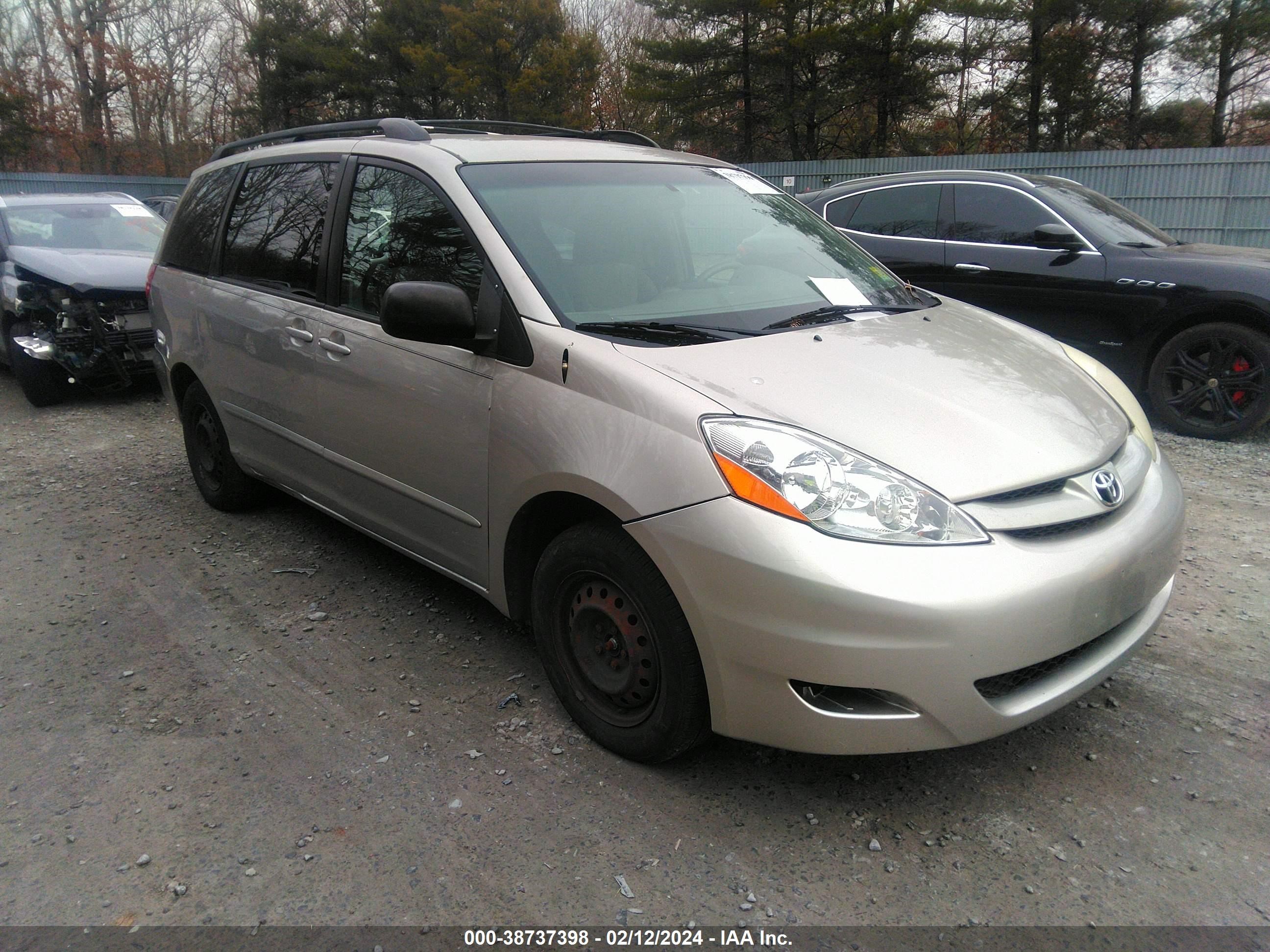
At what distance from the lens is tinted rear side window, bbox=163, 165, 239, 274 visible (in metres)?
4.56

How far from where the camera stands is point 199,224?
15.5 feet

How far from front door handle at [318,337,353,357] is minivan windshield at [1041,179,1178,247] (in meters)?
5.27

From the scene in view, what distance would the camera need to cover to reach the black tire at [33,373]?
7.47 m

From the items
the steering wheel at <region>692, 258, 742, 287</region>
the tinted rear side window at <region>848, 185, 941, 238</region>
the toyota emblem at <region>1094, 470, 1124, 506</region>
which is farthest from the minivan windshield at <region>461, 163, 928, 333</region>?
the tinted rear side window at <region>848, 185, 941, 238</region>

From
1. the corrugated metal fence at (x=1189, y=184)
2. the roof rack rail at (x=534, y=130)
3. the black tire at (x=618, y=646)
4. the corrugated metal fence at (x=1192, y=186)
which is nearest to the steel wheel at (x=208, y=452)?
the roof rack rail at (x=534, y=130)

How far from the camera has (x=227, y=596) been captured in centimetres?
398

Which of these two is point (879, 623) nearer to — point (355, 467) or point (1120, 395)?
point (1120, 395)

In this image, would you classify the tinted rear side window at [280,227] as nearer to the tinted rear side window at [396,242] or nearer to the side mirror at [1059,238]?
the tinted rear side window at [396,242]

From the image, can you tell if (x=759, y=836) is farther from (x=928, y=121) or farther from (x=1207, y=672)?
(x=928, y=121)

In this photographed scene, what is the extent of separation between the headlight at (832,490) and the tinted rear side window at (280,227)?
7.18 feet

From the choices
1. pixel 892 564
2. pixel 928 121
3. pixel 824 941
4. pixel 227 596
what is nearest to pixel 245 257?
pixel 227 596

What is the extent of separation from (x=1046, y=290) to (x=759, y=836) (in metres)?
5.29

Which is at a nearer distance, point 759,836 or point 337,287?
point 759,836

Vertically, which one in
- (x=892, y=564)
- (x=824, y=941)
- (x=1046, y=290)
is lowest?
(x=824, y=941)
